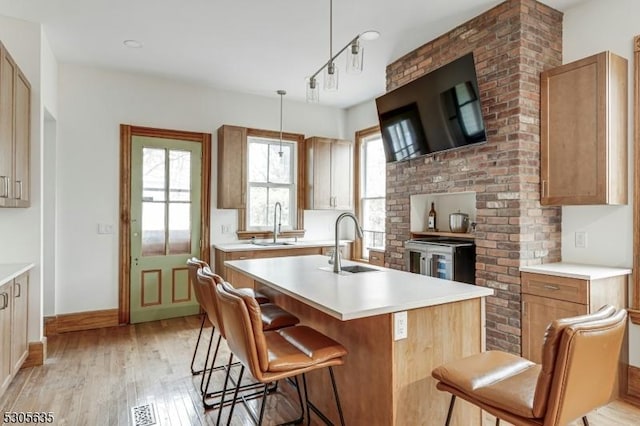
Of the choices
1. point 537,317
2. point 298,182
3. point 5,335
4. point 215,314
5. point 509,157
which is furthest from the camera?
point 298,182

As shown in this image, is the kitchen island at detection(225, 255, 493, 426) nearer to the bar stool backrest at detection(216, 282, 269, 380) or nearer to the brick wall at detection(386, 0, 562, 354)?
the bar stool backrest at detection(216, 282, 269, 380)

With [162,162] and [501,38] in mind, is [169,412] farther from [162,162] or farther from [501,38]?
[501,38]

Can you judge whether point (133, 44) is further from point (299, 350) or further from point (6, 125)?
point (299, 350)

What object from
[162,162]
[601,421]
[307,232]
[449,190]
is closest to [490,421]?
[601,421]

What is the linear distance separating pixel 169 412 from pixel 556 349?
227 centimetres

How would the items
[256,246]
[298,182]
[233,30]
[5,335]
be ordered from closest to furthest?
[5,335] < [233,30] < [256,246] < [298,182]

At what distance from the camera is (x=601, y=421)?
2.36m

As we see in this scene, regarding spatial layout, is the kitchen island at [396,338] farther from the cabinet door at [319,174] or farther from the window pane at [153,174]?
the cabinet door at [319,174]

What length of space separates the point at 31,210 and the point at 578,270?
434cm

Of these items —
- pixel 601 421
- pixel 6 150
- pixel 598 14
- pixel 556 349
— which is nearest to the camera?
pixel 556 349

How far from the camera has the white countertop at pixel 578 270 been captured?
8.34 feet

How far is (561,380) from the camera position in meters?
1.28

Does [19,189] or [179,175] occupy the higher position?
[179,175]

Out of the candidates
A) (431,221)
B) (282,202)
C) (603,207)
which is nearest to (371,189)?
(282,202)
